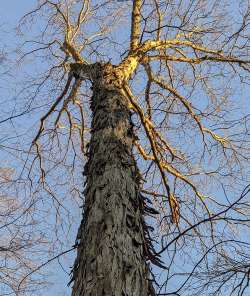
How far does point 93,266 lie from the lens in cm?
238

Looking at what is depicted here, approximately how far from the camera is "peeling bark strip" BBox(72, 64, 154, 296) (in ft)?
7.57

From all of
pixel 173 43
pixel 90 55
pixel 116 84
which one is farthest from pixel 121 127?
pixel 173 43

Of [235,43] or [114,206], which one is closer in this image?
[114,206]

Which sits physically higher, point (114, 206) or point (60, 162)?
point (60, 162)

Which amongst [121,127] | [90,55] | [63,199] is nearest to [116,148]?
[121,127]

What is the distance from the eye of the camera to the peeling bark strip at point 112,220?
7.57ft

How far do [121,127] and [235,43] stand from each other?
2.86 m

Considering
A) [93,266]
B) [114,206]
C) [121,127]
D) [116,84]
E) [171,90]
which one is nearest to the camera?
[93,266]

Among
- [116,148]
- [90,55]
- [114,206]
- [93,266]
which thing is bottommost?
[93,266]

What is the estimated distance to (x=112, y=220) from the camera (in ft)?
8.77

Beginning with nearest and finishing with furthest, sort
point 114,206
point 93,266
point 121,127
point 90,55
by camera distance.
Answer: point 93,266
point 114,206
point 121,127
point 90,55

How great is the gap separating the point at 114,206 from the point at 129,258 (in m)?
0.42

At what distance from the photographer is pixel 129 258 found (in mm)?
2439

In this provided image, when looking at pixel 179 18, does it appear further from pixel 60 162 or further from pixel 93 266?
pixel 93 266
